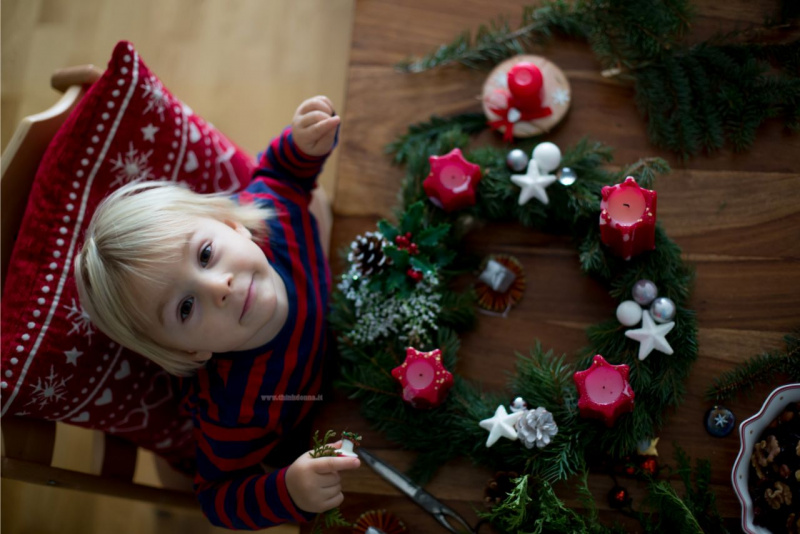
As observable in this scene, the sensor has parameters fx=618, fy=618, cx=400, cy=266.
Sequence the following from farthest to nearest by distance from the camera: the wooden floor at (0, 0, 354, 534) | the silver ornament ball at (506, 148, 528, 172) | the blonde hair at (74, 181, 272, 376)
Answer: the wooden floor at (0, 0, 354, 534), the silver ornament ball at (506, 148, 528, 172), the blonde hair at (74, 181, 272, 376)

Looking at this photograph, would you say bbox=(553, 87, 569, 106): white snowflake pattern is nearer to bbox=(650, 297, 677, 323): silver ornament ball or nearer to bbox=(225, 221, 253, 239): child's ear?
bbox=(650, 297, 677, 323): silver ornament ball

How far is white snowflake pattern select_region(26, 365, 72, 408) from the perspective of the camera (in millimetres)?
845

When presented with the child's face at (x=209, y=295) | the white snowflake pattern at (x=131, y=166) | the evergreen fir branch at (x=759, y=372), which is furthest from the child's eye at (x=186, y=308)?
the evergreen fir branch at (x=759, y=372)

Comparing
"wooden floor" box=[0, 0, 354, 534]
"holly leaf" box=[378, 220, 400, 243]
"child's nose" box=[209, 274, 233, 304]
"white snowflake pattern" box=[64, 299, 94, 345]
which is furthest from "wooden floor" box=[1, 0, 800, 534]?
"wooden floor" box=[0, 0, 354, 534]

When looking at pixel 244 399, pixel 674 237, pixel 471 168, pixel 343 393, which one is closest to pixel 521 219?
pixel 471 168

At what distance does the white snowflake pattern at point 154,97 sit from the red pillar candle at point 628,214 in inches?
26.6

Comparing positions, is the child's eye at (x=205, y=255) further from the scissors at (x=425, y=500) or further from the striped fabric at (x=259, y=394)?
the scissors at (x=425, y=500)

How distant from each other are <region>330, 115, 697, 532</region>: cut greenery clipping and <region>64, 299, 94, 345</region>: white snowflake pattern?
35cm

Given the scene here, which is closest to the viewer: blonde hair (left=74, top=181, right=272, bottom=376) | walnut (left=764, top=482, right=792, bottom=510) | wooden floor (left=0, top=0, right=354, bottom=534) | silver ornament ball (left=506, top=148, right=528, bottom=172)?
walnut (left=764, top=482, right=792, bottom=510)

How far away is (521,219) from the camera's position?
3.02ft

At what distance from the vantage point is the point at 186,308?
84 centimetres

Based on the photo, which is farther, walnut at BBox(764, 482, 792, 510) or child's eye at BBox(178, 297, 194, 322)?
child's eye at BBox(178, 297, 194, 322)

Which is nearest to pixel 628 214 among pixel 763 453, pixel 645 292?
pixel 645 292

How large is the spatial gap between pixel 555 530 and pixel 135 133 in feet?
2.69
